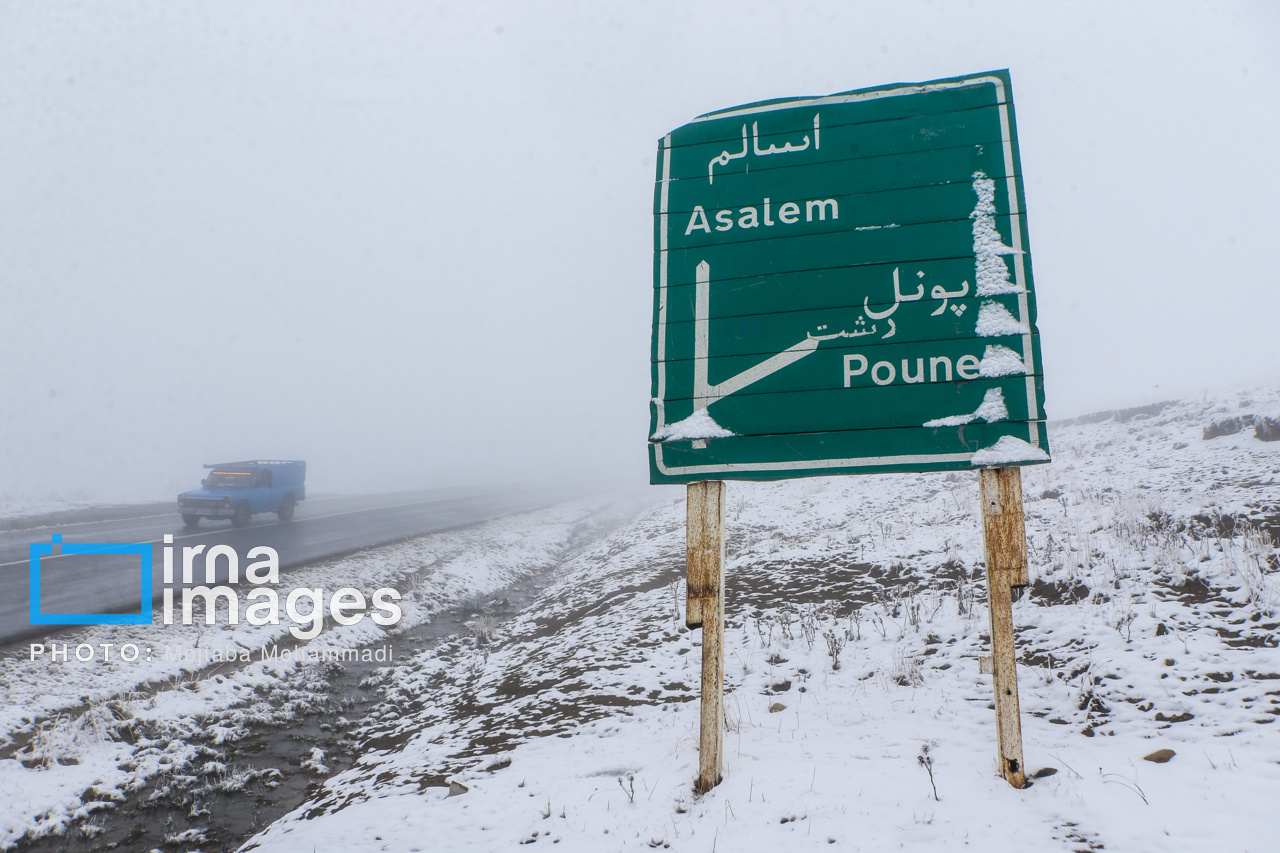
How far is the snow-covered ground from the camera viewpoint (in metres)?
3.14

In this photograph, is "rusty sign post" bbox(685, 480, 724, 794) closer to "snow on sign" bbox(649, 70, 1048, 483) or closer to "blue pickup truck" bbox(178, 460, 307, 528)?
"snow on sign" bbox(649, 70, 1048, 483)

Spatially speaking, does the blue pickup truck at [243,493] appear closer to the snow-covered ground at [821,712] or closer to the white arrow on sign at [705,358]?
the snow-covered ground at [821,712]

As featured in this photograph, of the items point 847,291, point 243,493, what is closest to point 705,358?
point 847,291

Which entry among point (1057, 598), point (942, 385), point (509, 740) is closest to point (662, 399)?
point (942, 385)

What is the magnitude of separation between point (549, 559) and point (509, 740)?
40.6 feet

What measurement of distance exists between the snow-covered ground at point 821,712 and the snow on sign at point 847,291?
180cm

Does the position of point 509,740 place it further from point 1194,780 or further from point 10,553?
point 10,553

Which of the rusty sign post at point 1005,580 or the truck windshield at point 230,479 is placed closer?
the rusty sign post at point 1005,580

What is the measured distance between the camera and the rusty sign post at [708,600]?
11.2ft

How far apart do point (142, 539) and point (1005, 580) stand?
63.6 ft

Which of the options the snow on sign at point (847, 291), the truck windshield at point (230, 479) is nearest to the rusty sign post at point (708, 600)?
the snow on sign at point (847, 291)

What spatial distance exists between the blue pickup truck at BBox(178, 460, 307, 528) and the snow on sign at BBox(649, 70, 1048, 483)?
1925 cm

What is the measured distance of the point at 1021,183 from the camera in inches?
135

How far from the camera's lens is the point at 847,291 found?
11.5ft
